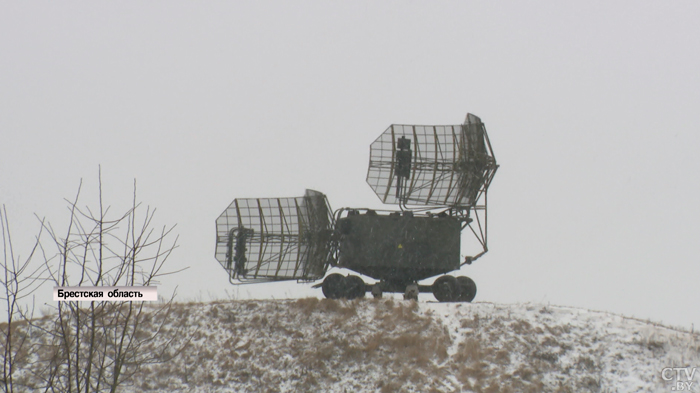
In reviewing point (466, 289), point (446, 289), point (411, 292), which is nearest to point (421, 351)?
point (411, 292)

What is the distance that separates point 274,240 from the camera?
23.8 m

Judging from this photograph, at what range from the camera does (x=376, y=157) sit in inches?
950

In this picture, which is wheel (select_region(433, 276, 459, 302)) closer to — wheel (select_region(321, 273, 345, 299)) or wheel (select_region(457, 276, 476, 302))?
wheel (select_region(457, 276, 476, 302))

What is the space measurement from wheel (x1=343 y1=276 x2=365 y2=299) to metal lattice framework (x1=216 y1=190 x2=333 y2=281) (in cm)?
84

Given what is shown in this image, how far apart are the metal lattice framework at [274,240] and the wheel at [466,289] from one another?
3.93 metres

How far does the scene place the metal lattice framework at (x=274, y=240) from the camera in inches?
934

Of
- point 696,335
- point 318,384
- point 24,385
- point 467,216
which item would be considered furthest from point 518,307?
point 24,385

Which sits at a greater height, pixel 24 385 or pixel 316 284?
pixel 316 284

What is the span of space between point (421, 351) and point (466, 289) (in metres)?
3.35

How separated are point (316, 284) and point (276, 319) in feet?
5.68

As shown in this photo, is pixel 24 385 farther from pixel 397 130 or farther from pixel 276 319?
pixel 397 130

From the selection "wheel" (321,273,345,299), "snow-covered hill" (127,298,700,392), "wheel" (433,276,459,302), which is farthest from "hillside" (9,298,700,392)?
"wheel" (433,276,459,302)

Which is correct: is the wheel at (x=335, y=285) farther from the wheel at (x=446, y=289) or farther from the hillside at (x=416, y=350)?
the wheel at (x=446, y=289)

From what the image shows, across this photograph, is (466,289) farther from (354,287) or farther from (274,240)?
(274,240)
